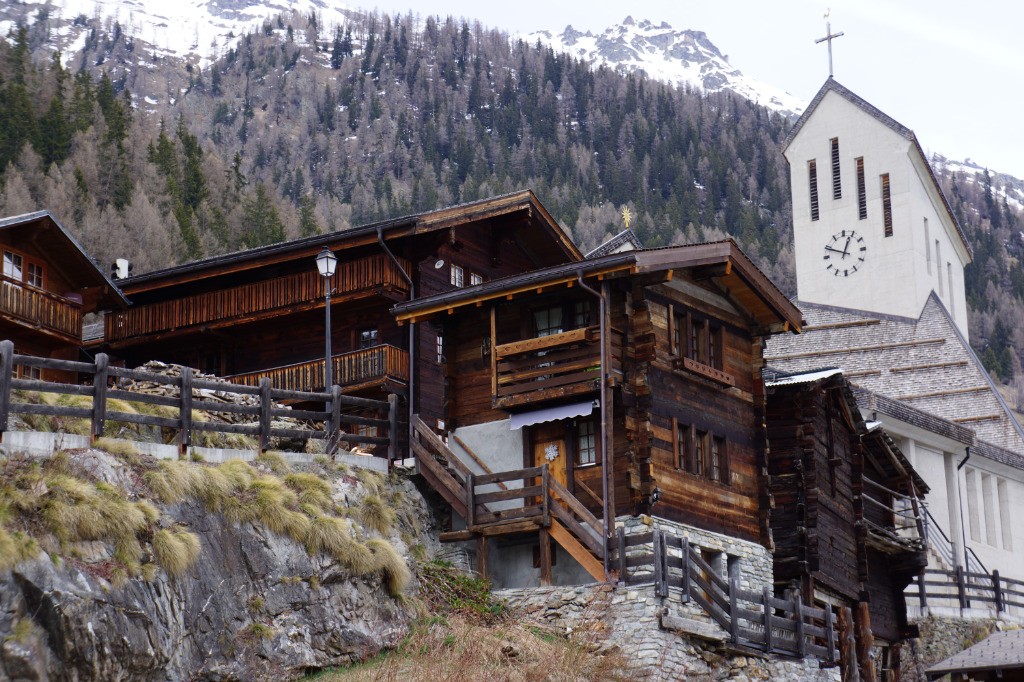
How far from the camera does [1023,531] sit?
198ft

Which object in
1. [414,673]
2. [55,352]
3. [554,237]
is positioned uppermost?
[554,237]

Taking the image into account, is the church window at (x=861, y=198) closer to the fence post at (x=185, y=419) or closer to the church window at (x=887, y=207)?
the church window at (x=887, y=207)

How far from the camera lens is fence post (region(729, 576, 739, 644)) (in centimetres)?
3044

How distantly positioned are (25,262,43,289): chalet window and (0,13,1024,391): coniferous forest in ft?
158

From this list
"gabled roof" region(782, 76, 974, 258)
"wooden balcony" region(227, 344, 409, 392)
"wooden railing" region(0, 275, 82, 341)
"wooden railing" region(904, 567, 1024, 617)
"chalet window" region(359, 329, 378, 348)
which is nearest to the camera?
"wooden railing" region(0, 275, 82, 341)

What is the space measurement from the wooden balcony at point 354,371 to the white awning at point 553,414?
5.42m

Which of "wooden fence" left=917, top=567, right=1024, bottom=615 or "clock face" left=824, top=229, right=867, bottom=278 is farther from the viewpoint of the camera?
"clock face" left=824, top=229, right=867, bottom=278

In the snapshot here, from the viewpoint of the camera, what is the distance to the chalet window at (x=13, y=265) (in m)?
38.2

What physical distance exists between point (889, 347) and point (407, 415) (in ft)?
119

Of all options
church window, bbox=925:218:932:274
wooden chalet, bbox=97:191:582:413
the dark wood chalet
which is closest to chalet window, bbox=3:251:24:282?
wooden chalet, bbox=97:191:582:413

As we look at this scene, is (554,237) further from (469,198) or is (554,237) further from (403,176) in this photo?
(403,176)

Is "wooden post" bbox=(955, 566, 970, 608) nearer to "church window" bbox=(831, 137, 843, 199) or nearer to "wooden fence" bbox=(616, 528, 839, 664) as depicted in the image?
"wooden fence" bbox=(616, 528, 839, 664)

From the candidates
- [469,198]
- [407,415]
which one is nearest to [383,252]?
[407,415]

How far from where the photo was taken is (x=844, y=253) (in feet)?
253
